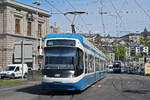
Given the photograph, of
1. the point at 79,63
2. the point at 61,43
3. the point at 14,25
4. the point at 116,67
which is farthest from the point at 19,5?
the point at 79,63

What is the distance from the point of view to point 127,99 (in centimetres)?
1317

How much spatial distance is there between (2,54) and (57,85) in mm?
38989

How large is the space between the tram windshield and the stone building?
37.5 meters

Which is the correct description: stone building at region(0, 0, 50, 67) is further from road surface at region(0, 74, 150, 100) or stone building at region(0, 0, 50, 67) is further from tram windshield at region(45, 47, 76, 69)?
tram windshield at region(45, 47, 76, 69)

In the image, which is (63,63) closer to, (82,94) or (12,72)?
Answer: (82,94)

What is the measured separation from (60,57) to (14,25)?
4018cm

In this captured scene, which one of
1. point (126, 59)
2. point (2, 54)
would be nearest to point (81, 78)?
point (2, 54)

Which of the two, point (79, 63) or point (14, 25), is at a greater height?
point (14, 25)

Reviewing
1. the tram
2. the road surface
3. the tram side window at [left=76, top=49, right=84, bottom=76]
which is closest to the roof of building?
the tram

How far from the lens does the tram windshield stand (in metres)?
14.3

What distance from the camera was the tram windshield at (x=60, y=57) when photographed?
14.3 metres

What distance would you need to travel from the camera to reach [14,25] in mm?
53031

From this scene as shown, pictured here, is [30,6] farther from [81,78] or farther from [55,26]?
[81,78]

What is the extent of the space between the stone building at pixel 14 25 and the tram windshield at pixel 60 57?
37520 mm
